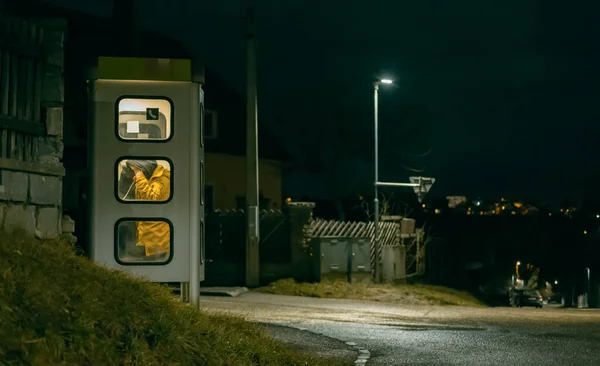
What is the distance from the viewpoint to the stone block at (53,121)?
943 centimetres

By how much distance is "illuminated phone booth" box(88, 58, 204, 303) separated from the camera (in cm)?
1130

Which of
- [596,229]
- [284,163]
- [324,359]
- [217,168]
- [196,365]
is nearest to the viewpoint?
[196,365]

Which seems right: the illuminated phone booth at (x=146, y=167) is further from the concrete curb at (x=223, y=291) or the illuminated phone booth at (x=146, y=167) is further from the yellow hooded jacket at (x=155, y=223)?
the concrete curb at (x=223, y=291)

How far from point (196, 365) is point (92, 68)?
501 cm

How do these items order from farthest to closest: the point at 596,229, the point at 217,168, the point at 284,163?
1. the point at 596,229
2. the point at 284,163
3. the point at 217,168

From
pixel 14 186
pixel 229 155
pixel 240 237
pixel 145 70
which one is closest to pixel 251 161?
pixel 240 237

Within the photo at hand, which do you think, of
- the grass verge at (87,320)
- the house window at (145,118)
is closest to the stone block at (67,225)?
the grass verge at (87,320)

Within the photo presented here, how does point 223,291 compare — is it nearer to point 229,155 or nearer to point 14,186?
point 14,186

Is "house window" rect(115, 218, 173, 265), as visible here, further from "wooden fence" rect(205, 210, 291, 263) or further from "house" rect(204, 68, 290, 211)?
"house" rect(204, 68, 290, 211)

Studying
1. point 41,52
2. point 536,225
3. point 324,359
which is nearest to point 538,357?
point 324,359

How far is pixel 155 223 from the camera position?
37.6ft

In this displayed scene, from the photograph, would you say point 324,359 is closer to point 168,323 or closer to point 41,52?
point 168,323

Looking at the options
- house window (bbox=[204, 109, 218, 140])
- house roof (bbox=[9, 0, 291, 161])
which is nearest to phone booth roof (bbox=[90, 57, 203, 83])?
house roof (bbox=[9, 0, 291, 161])

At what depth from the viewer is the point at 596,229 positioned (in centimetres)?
9175
